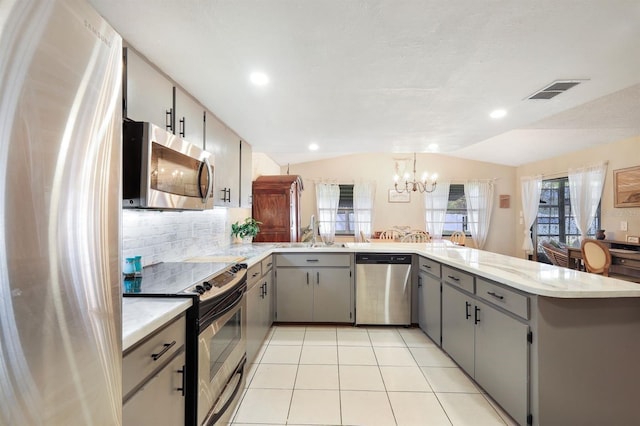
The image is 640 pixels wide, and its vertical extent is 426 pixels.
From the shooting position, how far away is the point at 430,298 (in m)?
3.00

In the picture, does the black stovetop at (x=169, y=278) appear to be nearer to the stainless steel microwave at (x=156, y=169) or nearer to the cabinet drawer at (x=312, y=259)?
the stainless steel microwave at (x=156, y=169)

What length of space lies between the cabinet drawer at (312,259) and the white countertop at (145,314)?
6.59 ft

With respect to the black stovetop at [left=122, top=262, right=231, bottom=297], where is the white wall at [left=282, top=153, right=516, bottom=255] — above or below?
above

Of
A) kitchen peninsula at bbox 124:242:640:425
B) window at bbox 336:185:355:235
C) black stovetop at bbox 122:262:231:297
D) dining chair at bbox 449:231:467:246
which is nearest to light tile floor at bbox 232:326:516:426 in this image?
kitchen peninsula at bbox 124:242:640:425

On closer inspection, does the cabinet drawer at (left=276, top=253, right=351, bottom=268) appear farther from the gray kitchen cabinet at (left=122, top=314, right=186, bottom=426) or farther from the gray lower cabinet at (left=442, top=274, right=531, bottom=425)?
the gray kitchen cabinet at (left=122, top=314, right=186, bottom=426)

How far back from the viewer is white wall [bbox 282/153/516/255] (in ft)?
24.3

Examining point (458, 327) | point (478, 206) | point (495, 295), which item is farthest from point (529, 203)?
point (495, 295)

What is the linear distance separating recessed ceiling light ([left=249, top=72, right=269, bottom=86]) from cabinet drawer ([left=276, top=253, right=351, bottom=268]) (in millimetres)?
1865

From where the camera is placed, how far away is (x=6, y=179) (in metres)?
0.48

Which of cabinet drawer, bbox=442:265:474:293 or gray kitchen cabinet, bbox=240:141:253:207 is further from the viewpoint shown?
gray kitchen cabinet, bbox=240:141:253:207

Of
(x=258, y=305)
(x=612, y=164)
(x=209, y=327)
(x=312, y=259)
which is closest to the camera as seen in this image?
(x=209, y=327)

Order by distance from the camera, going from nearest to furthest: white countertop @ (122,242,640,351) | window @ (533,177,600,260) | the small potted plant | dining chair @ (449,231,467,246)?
white countertop @ (122,242,640,351) < the small potted plant < window @ (533,177,600,260) < dining chair @ (449,231,467,246)

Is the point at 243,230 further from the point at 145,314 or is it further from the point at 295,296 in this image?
the point at 145,314

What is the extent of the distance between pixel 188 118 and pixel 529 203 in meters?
7.29
